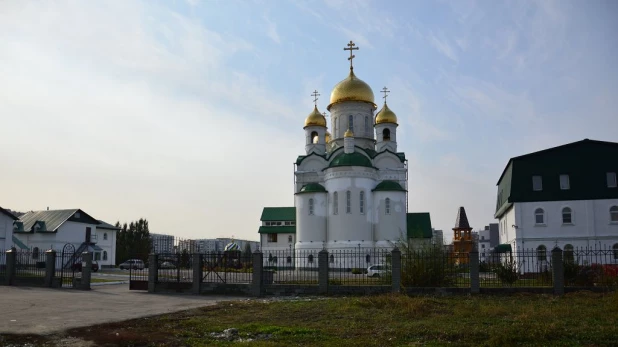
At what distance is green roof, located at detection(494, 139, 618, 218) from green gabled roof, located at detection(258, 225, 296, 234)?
67.7 ft

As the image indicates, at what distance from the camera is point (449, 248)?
811 inches

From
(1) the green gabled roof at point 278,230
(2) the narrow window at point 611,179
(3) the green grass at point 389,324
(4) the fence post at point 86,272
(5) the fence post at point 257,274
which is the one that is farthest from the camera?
(1) the green gabled roof at point 278,230

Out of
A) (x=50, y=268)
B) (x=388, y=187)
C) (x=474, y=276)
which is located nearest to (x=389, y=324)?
(x=474, y=276)

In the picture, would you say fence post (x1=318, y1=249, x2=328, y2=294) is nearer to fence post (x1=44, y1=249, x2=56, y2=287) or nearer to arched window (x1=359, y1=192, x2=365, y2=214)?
fence post (x1=44, y1=249, x2=56, y2=287)

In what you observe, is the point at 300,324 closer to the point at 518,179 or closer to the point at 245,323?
the point at 245,323

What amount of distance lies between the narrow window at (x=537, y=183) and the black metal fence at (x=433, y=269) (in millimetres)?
15645

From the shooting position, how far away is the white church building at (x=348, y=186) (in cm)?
4000

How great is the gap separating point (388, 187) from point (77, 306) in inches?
1121

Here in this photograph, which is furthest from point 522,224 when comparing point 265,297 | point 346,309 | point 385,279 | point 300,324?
point 300,324

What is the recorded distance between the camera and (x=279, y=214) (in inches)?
1927

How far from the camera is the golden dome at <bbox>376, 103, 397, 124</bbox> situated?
4650cm

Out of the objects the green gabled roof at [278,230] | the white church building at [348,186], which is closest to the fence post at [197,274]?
the white church building at [348,186]

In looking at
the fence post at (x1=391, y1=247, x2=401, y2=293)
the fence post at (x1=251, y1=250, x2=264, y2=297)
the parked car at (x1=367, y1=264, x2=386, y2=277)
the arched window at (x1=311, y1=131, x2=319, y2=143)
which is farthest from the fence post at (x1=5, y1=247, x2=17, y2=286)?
the arched window at (x1=311, y1=131, x2=319, y2=143)

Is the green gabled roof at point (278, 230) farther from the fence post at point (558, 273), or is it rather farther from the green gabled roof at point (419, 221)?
the fence post at point (558, 273)
